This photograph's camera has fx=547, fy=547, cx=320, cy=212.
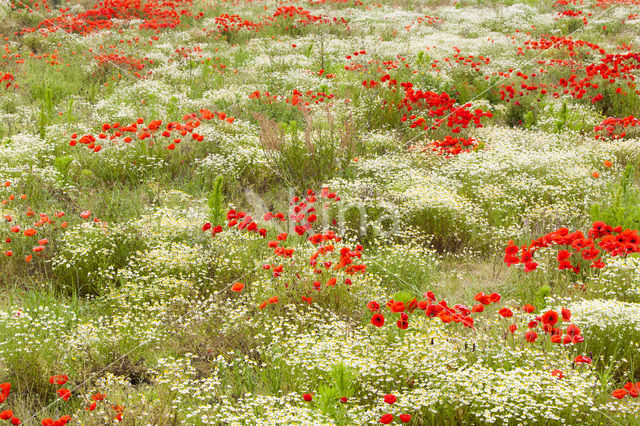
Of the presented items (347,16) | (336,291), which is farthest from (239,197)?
(347,16)

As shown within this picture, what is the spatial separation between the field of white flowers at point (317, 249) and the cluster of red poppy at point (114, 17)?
2.89 m

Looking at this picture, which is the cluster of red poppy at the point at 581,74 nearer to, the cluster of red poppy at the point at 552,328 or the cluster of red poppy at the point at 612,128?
the cluster of red poppy at the point at 612,128

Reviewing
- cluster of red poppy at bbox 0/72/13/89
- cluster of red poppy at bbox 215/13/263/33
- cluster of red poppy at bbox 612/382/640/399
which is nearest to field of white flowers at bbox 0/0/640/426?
cluster of red poppy at bbox 612/382/640/399

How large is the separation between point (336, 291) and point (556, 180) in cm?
275

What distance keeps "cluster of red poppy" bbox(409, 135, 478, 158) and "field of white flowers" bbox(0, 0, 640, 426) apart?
0.04 meters

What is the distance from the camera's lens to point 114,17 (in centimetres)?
1357

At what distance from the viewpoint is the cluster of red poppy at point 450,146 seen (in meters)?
5.62

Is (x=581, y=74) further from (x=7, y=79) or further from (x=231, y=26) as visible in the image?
(x=7, y=79)

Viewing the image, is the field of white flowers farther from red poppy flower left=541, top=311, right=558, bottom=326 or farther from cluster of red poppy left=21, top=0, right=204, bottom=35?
cluster of red poppy left=21, top=0, right=204, bottom=35

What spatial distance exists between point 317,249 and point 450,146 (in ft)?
8.87

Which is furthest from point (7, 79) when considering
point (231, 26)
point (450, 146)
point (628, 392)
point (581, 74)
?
point (581, 74)

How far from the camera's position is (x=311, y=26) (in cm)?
1300

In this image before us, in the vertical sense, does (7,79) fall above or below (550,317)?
above

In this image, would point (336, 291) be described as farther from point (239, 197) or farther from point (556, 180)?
point (556, 180)
